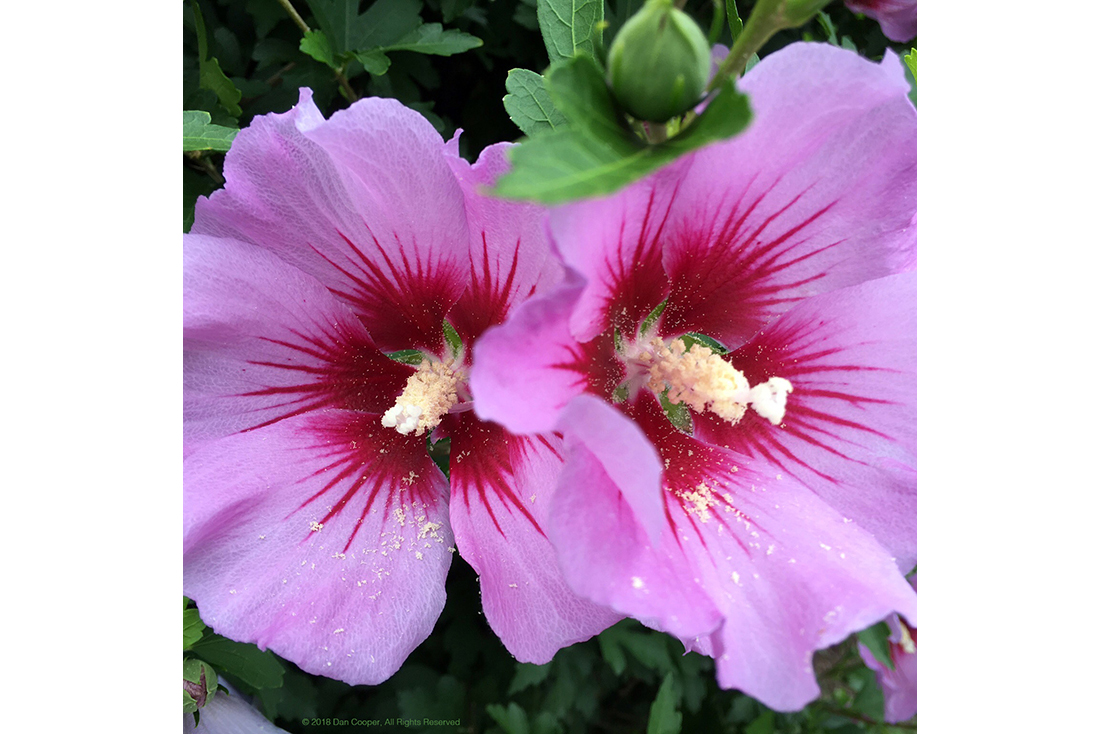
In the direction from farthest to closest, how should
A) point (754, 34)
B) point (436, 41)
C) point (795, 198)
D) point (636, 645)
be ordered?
point (636, 645) < point (436, 41) < point (795, 198) < point (754, 34)

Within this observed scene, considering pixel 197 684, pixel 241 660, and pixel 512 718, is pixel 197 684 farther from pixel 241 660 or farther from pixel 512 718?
pixel 512 718

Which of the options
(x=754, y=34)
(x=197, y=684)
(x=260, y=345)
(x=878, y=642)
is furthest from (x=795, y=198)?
(x=197, y=684)

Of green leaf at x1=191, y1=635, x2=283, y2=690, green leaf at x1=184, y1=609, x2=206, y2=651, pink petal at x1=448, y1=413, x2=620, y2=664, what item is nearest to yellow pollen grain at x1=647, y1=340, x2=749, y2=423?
pink petal at x1=448, y1=413, x2=620, y2=664

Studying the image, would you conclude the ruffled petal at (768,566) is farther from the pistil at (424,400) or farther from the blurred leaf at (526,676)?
the blurred leaf at (526,676)

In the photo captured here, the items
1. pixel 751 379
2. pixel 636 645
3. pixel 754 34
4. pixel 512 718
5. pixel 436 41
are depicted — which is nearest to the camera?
pixel 754 34

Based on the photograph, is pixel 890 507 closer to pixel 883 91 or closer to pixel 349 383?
pixel 883 91

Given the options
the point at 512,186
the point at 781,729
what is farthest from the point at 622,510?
the point at 781,729
